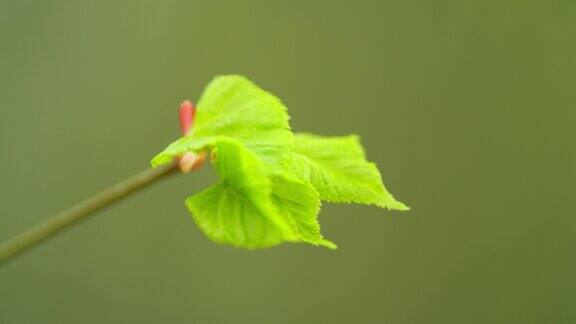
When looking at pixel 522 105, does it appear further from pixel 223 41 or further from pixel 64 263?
pixel 64 263

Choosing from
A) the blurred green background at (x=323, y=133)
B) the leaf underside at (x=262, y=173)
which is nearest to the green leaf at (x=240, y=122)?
the leaf underside at (x=262, y=173)

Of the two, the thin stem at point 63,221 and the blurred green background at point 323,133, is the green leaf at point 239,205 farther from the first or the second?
the blurred green background at point 323,133

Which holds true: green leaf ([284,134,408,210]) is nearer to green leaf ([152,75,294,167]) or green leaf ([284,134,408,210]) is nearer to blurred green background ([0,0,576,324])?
green leaf ([152,75,294,167])

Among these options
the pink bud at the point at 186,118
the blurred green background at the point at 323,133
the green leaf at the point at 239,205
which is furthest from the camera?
the blurred green background at the point at 323,133

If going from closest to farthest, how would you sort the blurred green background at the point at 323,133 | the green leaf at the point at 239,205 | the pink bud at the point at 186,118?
1. the green leaf at the point at 239,205
2. the pink bud at the point at 186,118
3. the blurred green background at the point at 323,133

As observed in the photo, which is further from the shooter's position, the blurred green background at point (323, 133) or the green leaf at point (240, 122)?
the blurred green background at point (323, 133)

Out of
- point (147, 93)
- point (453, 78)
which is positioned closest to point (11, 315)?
point (147, 93)
